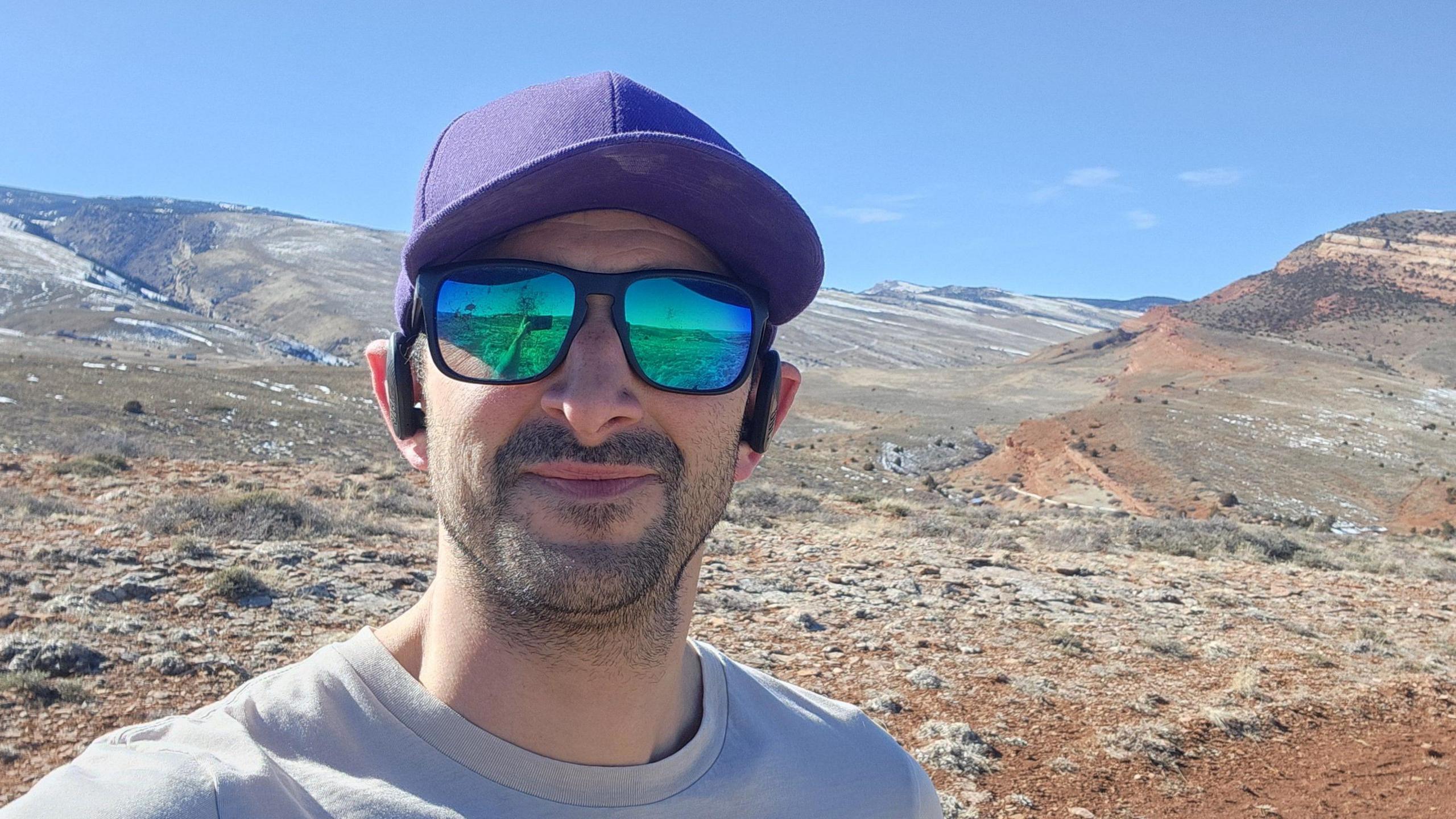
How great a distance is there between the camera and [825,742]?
5.96 ft

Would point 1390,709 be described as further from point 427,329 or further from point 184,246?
point 184,246

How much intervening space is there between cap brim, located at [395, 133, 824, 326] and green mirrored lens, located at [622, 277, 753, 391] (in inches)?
4.0

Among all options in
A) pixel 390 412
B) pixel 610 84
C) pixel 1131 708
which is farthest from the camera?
pixel 1131 708

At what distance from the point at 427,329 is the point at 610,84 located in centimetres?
51

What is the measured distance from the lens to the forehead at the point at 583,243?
1573 mm

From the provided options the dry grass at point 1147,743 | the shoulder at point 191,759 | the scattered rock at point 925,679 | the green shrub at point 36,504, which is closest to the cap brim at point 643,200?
the shoulder at point 191,759

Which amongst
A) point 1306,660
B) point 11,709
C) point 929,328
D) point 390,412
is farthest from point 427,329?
point 929,328

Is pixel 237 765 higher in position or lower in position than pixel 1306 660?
higher

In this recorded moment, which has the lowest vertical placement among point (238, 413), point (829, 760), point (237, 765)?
point (238, 413)

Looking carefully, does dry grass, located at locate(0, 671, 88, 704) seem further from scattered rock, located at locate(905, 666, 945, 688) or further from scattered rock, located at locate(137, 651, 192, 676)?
scattered rock, located at locate(905, 666, 945, 688)

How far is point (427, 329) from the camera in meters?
1.56

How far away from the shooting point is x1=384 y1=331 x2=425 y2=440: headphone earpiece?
168cm

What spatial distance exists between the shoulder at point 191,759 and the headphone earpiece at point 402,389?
1.40 feet

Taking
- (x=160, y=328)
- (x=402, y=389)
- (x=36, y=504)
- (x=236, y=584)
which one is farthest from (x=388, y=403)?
(x=160, y=328)
